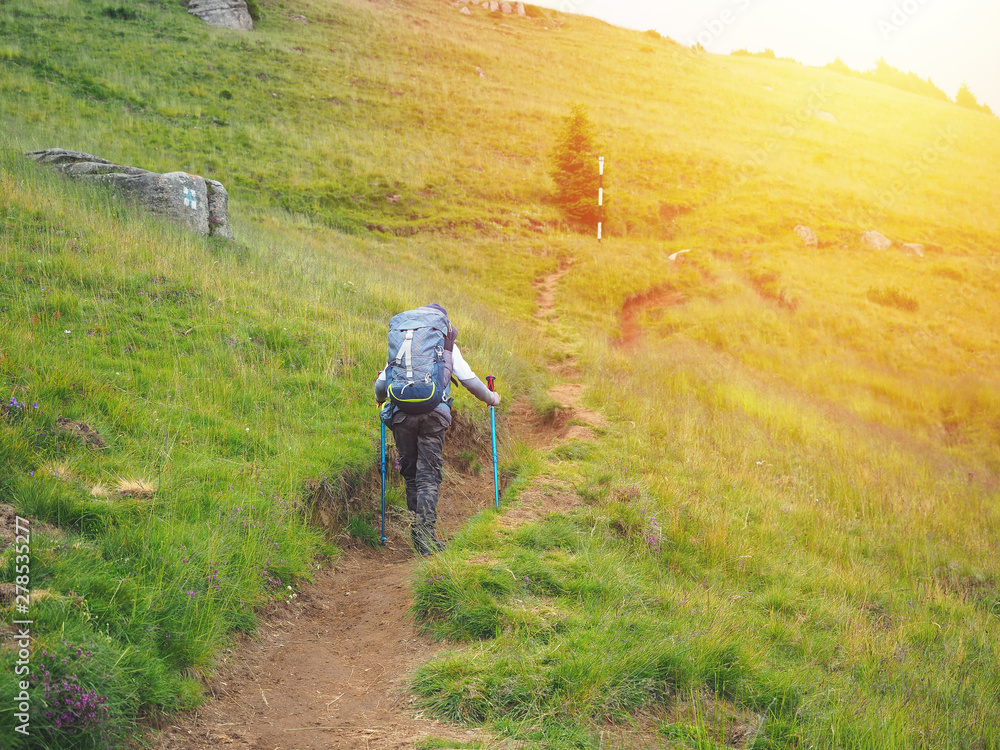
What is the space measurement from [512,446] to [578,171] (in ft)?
76.8

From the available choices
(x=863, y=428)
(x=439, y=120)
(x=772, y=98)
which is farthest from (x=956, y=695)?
(x=772, y=98)

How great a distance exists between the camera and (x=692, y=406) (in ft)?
39.6

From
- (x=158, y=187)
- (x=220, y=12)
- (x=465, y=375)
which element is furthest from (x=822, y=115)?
(x=465, y=375)

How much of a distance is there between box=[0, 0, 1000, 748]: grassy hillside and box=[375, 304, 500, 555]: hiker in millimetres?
534

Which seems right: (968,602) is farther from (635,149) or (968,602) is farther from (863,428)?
(635,149)

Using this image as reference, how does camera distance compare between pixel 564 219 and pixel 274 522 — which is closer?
pixel 274 522

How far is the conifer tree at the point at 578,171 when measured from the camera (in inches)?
1148

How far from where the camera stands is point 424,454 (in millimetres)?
5809

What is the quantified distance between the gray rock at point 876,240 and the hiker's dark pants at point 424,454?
2986cm

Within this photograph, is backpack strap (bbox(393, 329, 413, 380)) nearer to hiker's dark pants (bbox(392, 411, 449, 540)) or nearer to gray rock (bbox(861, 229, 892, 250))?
hiker's dark pants (bbox(392, 411, 449, 540))

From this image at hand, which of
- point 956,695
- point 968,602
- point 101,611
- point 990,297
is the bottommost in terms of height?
point 968,602

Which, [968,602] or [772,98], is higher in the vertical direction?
[772,98]

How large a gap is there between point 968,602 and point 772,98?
56.7 m

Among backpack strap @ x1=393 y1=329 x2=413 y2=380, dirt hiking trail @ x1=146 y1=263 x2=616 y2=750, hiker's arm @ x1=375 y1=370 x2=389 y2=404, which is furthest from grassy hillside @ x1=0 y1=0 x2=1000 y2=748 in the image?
backpack strap @ x1=393 y1=329 x2=413 y2=380
